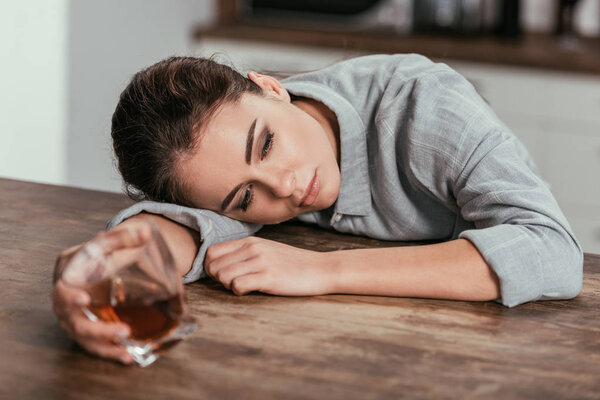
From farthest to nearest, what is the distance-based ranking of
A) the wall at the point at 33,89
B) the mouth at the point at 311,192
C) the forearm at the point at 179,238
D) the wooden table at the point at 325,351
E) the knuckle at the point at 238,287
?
the wall at the point at 33,89, the mouth at the point at 311,192, the forearm at the point at 179,238, the knuckle at the point at 238,287, the wooden table at the point at 325,351

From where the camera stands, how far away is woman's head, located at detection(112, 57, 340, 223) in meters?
1.10

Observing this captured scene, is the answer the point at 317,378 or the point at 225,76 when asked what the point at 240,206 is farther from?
the point at 317,378

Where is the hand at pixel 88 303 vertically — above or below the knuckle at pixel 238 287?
above

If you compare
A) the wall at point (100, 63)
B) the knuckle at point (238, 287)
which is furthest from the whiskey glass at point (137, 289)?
the wall at point (100, 63)

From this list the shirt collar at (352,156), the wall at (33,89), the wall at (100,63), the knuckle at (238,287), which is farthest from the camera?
the wall at (100,63)

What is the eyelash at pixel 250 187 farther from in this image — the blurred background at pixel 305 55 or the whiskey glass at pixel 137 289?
the blurred background at pixel 305 55

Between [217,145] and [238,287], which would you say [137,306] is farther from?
[217,145]

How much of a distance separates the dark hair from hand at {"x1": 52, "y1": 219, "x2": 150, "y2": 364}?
37cm

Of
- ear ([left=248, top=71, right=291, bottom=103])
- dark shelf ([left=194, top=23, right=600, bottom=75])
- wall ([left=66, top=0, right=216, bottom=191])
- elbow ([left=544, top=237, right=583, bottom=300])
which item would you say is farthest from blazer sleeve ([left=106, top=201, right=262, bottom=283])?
dark shelf ([left=194, top=23, right=600, bottom=75])

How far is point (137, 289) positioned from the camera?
74 cm

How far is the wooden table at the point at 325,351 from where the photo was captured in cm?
71

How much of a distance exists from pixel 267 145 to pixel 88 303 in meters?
0.44

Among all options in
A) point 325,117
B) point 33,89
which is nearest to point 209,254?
point 325,117

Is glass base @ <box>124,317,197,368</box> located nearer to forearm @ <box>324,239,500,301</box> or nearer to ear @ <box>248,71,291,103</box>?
forearm @ <box>324,239,500,301</box>
